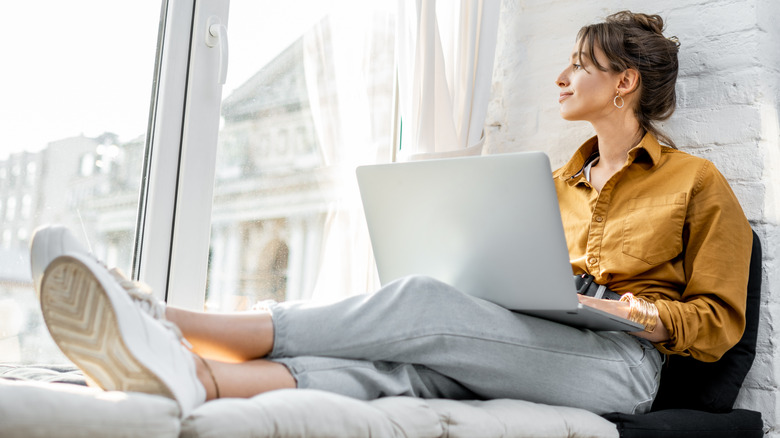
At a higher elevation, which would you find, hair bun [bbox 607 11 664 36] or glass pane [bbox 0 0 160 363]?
hair bun [bbox 607 11 664 36]

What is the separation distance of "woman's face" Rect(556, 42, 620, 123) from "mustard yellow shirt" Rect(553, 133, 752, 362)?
172 mm

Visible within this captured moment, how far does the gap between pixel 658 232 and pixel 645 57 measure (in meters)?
0.54

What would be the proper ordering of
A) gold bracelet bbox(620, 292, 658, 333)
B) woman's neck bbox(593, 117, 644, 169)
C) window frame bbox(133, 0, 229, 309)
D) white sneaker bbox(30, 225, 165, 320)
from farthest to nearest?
1. woman's neck bbox(593, 117, 644, 169)
2. window frame bbox(133, 0, 229, 309)
3. gold bracelet bbox(620, 292, 658, 333)
4. white sneaker bbox(30, 225, 165, 320)

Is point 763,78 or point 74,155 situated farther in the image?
point 763,78

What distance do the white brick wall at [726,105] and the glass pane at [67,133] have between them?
124cm

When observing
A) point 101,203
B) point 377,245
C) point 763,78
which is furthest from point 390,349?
point 763,78

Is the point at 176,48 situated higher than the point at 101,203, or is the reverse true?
the point at 176,48

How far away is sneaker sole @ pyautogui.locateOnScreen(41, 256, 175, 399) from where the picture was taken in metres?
0.83

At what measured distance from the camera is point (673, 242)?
162 centimetres

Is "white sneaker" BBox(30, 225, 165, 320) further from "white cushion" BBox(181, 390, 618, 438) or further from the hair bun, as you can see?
the hair bun

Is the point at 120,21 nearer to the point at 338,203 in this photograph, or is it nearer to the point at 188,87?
the point at 188,87

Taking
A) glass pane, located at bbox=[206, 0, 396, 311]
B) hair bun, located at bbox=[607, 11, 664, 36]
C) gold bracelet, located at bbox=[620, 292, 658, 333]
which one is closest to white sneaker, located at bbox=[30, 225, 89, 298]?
glass pane, located at bbox=[206, 0, 396, 311]

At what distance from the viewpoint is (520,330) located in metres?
1.28

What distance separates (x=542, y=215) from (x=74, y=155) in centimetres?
106
